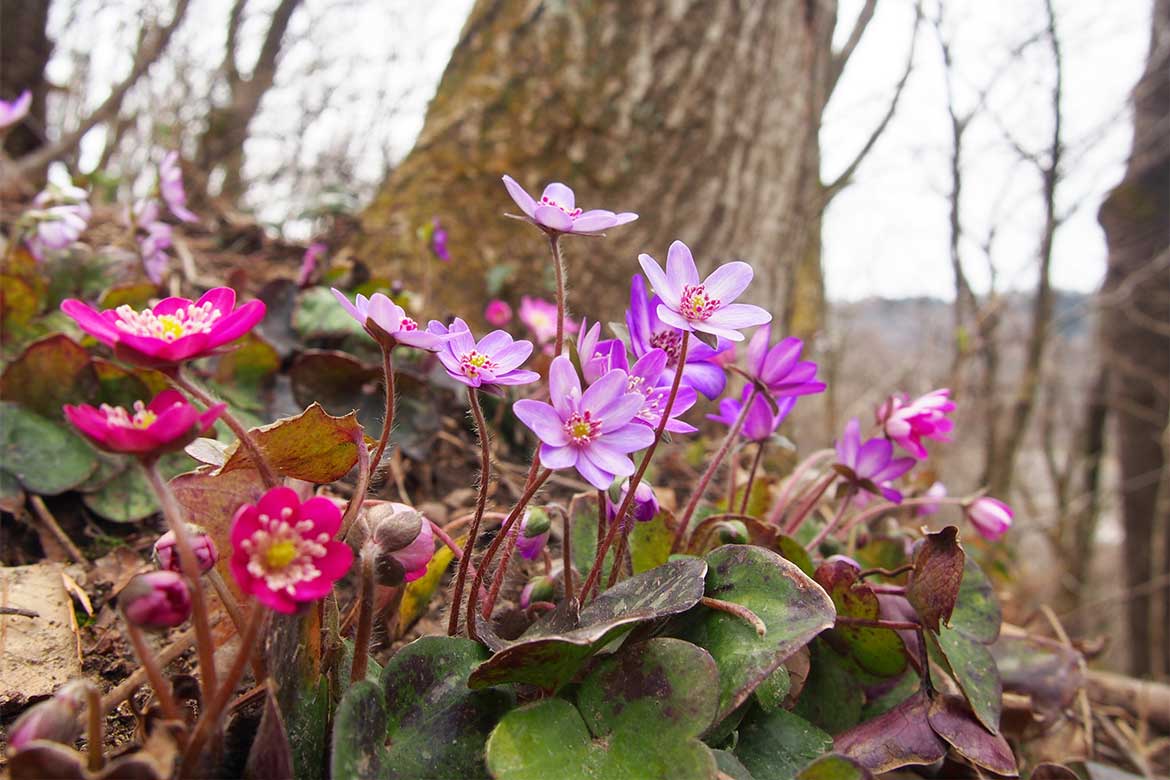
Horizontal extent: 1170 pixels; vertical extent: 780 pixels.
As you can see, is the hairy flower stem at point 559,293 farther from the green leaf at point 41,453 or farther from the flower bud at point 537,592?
the green leaf at point 41,453

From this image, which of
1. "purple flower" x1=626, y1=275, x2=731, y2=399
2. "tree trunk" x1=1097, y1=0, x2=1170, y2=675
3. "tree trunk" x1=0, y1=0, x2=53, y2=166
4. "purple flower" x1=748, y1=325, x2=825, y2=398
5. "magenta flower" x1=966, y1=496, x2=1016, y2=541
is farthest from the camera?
"tree trunk" x1=1097, y1=0, x2=1170, y2=675

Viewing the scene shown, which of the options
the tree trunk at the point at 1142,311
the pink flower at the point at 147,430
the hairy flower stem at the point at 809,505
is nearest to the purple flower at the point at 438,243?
the hairy flower stem at the point at 809,505

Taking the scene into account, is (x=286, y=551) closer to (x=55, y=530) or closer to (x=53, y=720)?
(x=53, y=720)

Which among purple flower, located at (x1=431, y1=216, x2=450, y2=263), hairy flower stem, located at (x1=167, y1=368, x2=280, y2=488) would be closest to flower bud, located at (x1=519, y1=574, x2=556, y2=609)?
hairy flower stem, located at (x1=167, y1=368, x2=280, y2=488)

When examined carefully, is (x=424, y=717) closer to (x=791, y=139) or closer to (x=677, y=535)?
(x=677, y=535)

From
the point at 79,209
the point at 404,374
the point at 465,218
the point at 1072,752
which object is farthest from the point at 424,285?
the point at 1072,752

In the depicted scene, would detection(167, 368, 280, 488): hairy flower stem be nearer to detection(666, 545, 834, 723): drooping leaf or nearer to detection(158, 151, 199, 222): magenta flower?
detection(666, 545, 834, 723): drooping leaf

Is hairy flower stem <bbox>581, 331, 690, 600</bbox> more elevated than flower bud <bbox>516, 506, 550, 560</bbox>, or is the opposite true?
hairy flower stem <bbox>581, 331, 690, 600</bbox>
